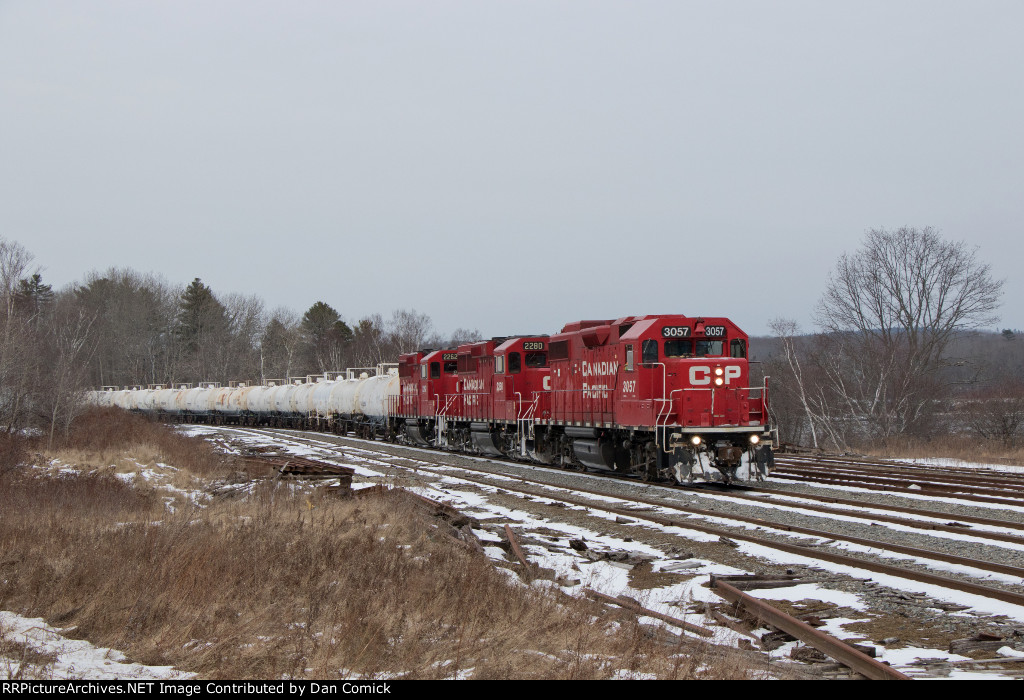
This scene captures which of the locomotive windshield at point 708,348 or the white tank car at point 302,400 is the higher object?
the locomotive windshield at point 708,348

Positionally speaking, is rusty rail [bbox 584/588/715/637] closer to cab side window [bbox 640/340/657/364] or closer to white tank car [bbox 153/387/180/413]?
cab side window [bbox 640/340/657/364]

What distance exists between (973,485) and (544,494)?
8315 millimetres

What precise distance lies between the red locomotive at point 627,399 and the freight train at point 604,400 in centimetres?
3

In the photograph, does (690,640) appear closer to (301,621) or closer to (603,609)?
(603,609)

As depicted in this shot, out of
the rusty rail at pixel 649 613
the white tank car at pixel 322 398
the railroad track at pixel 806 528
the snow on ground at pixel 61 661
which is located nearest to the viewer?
the snow on ground at pixel 61 661

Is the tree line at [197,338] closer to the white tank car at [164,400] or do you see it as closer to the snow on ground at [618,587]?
the white tank car at [164,400]

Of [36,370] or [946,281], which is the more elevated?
[946,281]

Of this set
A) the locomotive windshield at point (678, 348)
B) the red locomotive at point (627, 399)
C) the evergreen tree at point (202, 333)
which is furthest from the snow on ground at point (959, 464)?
the evergreen tree at point (202, 333)

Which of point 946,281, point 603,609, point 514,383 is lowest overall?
point 603,609

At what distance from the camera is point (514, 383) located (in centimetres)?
2597

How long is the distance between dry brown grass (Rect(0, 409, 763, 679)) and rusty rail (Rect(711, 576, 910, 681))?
828mm

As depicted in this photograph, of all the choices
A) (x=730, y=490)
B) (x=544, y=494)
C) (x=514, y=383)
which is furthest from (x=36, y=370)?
(x=730, y=490)

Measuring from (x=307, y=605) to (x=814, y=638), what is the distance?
4.00 meters

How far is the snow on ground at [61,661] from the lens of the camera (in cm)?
526
